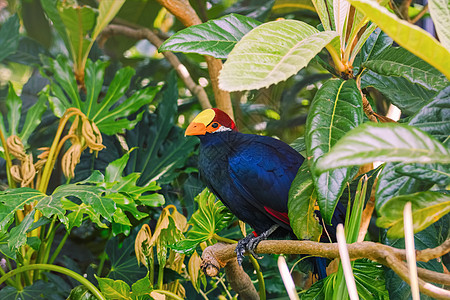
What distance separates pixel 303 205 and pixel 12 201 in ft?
2.08

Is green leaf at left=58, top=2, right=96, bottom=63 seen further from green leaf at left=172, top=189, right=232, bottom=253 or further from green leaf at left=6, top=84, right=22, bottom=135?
green leaf at left=172, top=189, right=232, bottom=253

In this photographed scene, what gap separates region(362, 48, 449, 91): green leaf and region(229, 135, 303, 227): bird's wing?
0.24m

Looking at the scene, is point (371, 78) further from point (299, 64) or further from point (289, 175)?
point (299, 64)

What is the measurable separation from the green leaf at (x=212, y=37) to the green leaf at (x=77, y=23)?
32.2 inches

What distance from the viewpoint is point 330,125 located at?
562 millimetres

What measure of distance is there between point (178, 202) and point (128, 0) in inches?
37.1

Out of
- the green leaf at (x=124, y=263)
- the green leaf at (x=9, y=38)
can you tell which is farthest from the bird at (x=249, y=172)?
the green leaf at (x=9, y=38)

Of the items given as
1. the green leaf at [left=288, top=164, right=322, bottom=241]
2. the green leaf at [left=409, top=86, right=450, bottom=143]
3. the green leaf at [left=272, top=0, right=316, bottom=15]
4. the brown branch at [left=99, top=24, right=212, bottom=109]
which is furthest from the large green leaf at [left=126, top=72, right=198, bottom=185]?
the green leaf at [left=409, top=86, right=450, bottom=143]

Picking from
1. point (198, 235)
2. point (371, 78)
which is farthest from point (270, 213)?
point (371, 78)

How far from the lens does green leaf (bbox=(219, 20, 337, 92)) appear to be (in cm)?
43

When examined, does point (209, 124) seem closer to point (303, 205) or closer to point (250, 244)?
point (250, 244)

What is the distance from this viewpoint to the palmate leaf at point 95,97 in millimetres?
1287

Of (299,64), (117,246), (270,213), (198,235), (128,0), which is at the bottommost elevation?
(117,246)

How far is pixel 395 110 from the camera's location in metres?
1.13
